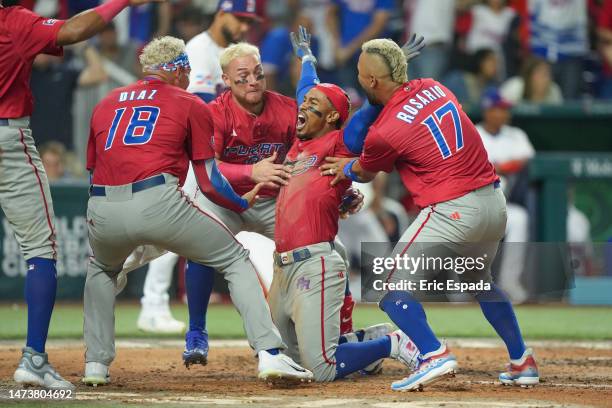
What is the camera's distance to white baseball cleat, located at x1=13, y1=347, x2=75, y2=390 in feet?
19.8

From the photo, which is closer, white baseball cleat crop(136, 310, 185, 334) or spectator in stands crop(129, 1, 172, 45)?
white baseball cleat crop(136, 310, 185, 334)

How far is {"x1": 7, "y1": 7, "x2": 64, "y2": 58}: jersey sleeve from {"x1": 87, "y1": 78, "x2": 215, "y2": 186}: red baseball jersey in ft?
1.49

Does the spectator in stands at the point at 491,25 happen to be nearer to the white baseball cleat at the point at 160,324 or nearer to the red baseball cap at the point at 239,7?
the red baseball cap at the point at 239,7

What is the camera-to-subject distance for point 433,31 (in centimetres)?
1340

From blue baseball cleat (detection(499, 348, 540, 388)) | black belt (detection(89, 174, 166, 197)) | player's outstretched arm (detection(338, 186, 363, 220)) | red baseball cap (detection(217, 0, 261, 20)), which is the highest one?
red baseball cap (detection(217, 0, 261, 20))

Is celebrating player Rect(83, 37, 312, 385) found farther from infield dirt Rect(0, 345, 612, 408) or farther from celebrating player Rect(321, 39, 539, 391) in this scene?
celebrating player Rect(321, 39, 539, 391)

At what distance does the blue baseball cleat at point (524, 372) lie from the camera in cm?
646

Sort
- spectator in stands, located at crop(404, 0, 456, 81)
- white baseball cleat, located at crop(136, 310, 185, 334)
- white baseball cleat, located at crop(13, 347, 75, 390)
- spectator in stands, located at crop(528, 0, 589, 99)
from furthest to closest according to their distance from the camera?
spectator in stands, located at crop(528, 0, 589, 99)
spectator in stands, located at crop(404, 0, 456, 81)
white baseball cleat, located at crop(136, 310, 185, 334)
white baseball cleat, located at crop(13, 347, 75, 390)

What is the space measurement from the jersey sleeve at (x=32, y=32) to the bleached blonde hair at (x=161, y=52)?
0.50 meters

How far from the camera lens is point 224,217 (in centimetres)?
754

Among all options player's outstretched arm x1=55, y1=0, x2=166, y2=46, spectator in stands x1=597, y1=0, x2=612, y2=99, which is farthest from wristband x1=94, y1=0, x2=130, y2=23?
spectator in stands x1=597, y1=0, x2=612, y2=99

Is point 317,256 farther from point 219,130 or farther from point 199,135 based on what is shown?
point 219,130

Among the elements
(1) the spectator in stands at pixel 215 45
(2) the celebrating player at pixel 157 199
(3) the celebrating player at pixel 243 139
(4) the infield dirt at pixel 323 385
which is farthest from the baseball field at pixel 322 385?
(1) the spectator in stands at pixel 215 45

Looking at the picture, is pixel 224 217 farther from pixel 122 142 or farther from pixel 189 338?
pixel 122 142
